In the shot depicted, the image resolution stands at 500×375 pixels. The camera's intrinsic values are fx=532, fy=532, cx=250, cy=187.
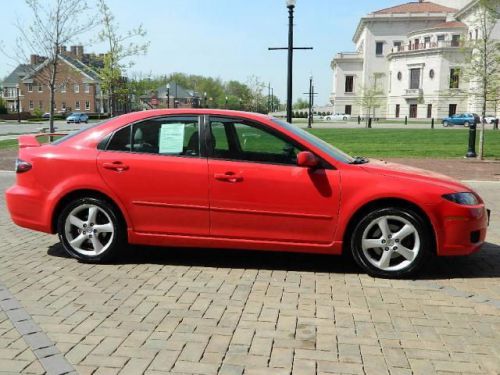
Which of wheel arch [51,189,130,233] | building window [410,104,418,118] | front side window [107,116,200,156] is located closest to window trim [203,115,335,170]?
front side window [107,116,200,156]

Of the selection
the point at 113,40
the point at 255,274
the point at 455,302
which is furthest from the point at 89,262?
the point at 113,40

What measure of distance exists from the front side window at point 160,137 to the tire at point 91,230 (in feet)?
2.05

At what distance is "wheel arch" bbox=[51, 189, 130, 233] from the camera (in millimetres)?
5344

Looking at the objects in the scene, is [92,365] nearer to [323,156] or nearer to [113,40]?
[323,156]

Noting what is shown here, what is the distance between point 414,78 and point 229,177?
274 ft

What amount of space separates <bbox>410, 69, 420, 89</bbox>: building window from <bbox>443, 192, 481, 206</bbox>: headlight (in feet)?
269

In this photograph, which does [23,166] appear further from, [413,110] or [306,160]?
[413,110]

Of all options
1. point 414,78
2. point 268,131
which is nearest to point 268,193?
point 268,131

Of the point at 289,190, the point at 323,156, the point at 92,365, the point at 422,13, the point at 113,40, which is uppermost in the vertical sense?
A: the point at 422,13

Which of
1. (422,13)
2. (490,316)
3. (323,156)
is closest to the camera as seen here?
(490,316)

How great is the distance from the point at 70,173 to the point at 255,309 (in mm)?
2456

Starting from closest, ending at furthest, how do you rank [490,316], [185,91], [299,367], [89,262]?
[299,367], [490,316], [89,262], [185,91]

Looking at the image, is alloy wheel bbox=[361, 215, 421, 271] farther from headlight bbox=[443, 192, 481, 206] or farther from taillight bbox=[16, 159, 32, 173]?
taillight bbox=[16, 159, 32, 173]

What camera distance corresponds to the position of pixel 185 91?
4801 inches
